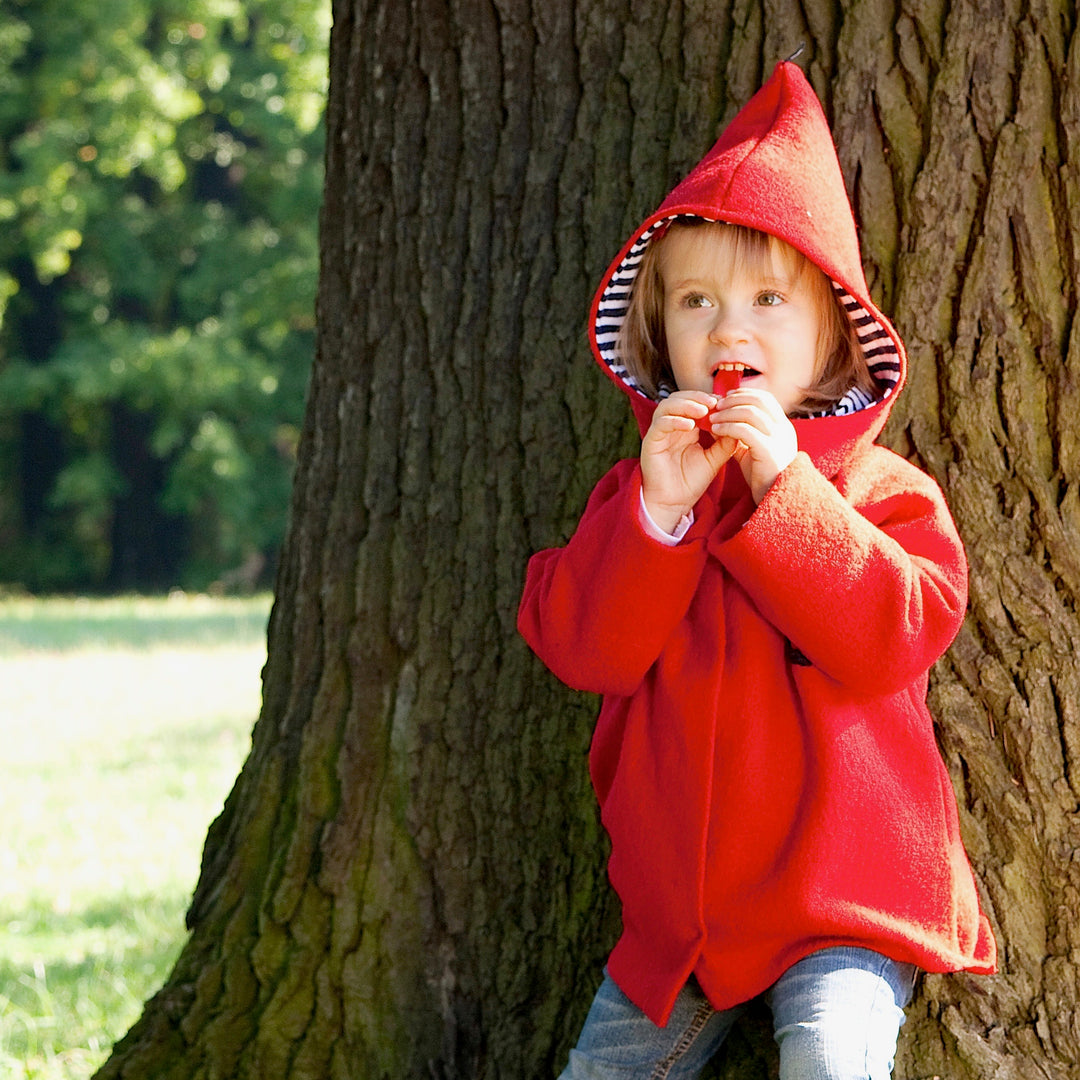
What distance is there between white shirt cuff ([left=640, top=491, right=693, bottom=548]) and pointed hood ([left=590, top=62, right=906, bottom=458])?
210mm

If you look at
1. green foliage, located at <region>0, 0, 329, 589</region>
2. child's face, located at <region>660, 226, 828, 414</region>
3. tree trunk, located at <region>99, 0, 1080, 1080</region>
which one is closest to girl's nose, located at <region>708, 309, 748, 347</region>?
child's face, located at <region>660, 226, 828, 414</region>

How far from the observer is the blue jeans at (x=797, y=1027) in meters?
1.87

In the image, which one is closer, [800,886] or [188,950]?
[800,886]

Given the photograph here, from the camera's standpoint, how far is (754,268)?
2.03 m

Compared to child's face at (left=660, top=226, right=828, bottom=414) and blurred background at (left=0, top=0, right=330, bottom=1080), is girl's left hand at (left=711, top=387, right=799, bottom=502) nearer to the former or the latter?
child's face at (left=660, top=226, right=828, bottom=414)

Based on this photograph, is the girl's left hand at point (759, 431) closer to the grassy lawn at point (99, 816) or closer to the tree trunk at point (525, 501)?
the tree trunk at point (525, 501)

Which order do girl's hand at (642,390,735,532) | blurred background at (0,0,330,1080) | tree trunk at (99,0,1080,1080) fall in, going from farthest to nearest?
1. blurred background at (0,0,330,1080)
2. tree trunk at (99,0,1080,1080)
3. girl's hand at (642,390,735,532)

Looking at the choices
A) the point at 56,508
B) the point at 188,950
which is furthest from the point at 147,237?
the point at 188,950

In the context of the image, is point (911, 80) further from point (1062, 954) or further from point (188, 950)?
point (188, 950)

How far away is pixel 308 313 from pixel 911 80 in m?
21.8

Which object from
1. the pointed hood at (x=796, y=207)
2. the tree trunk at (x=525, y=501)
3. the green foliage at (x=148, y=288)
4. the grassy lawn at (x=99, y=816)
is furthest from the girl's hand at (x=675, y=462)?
the green foliage at (x=148, y=288)

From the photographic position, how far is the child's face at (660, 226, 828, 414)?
203 cm

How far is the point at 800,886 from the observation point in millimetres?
1920

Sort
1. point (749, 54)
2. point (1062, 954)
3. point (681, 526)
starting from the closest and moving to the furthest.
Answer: point (681, 526)
point (1062, 954)
point (749, 54)
